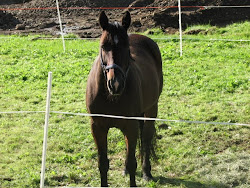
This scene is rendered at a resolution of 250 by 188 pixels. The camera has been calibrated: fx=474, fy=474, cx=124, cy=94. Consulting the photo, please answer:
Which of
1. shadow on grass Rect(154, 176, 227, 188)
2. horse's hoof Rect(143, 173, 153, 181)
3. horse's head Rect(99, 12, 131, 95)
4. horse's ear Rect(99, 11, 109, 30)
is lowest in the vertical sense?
shadow on grass Rect(154, 176, 227, 188)

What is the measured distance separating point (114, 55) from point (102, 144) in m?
1.25

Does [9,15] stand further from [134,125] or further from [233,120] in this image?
[134,125]

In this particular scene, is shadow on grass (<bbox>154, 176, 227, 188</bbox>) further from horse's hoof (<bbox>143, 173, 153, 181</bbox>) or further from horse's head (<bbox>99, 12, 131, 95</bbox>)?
horse's head (<bbox>99, 12, 131, 95</bbox>)

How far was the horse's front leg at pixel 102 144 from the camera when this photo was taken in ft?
18.6

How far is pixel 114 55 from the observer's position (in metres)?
5.08

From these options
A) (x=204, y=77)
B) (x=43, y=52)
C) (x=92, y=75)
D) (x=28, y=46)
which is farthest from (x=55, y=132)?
(x=28, y=46)

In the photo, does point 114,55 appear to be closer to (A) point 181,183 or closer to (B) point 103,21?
(B) point 103,21

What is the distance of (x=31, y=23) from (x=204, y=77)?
8.95 meters

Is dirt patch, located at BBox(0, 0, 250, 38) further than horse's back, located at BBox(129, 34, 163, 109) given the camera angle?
Yes

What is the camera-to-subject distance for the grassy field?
6.50 meters

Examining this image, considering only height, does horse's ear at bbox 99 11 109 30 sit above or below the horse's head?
above

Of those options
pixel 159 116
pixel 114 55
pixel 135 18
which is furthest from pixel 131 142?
pixel 135 18

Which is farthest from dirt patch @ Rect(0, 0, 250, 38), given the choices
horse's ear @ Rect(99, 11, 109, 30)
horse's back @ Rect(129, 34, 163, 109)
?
horse's ear @ Rect(99, 11, 109, 30)

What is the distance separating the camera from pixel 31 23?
17.4 m
